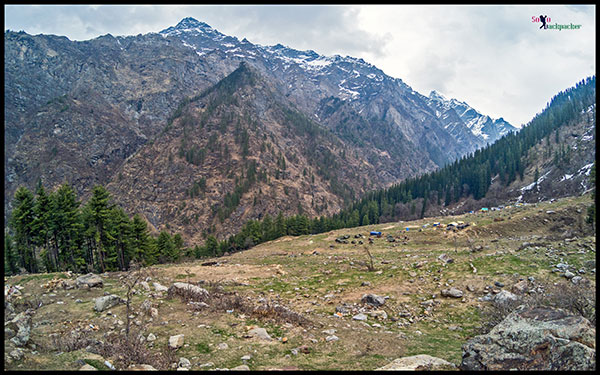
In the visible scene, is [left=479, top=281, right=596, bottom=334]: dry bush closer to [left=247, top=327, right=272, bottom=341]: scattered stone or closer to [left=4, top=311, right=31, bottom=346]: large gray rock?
[left=247, top=327, right=272, bottom=341]: scattered stone

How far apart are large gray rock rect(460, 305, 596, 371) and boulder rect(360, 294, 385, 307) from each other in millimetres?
6995

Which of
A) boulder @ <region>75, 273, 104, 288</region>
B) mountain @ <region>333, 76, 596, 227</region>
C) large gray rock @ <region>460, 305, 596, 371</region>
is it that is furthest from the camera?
mountain @ <region>333, 76, 596, 227</region>

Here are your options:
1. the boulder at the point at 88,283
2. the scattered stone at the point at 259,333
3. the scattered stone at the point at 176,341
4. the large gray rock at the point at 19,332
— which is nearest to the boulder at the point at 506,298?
the scattered stone at the point at 259,333

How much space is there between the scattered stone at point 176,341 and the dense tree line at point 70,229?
71.5 feet

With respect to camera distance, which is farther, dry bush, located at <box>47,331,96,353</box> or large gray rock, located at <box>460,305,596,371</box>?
dry bush, located at <box>47,331,96,353</box>

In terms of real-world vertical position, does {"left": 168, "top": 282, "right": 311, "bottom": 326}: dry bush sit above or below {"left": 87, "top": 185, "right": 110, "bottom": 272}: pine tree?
below

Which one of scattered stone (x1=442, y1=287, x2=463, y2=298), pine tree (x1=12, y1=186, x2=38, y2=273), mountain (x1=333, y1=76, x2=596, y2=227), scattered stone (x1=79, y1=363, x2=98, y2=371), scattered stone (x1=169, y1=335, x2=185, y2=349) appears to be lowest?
scattered stone (x1=442, y1=287, x2=463, y2=298)

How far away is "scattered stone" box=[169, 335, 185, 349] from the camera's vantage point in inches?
351

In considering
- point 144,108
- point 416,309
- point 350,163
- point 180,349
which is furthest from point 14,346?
point 144,108

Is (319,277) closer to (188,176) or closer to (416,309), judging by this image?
(416,309)

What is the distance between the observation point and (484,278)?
15406mm

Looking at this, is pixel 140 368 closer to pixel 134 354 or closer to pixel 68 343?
pixel 134 354

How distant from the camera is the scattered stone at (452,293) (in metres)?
14.3

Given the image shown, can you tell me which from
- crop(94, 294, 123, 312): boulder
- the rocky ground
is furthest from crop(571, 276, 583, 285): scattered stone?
crop(94, 294, 123, 312): boulder
